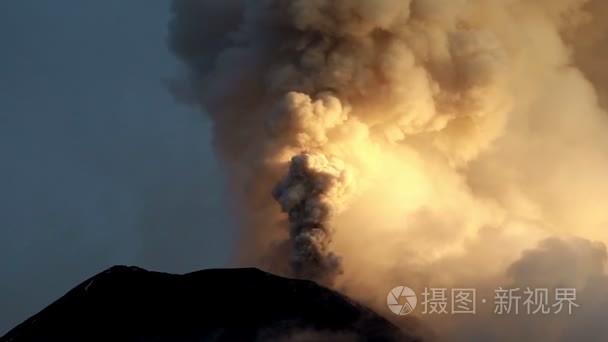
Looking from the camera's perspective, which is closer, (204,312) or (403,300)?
(403,300)

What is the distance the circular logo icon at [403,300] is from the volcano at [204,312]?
3.51 ft

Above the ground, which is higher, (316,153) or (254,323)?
(316,153)

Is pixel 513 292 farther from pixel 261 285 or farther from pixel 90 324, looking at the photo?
pixel 90 324

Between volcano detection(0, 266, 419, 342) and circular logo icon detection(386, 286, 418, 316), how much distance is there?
1071mm

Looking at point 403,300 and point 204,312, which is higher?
point 403,300

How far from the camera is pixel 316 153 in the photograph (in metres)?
41.0

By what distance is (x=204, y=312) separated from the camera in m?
49.0

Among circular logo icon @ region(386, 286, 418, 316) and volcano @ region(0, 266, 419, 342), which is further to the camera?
volcano @ region(0, 266, 419, 342)

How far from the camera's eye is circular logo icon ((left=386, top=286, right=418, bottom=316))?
4186 centimetres

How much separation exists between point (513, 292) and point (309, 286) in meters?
12.0

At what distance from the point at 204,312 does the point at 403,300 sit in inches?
582

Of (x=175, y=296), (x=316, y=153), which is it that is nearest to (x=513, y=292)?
(x=316, y=153)

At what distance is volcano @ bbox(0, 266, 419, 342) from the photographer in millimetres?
42750

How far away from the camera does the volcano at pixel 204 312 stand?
42.8 metres
